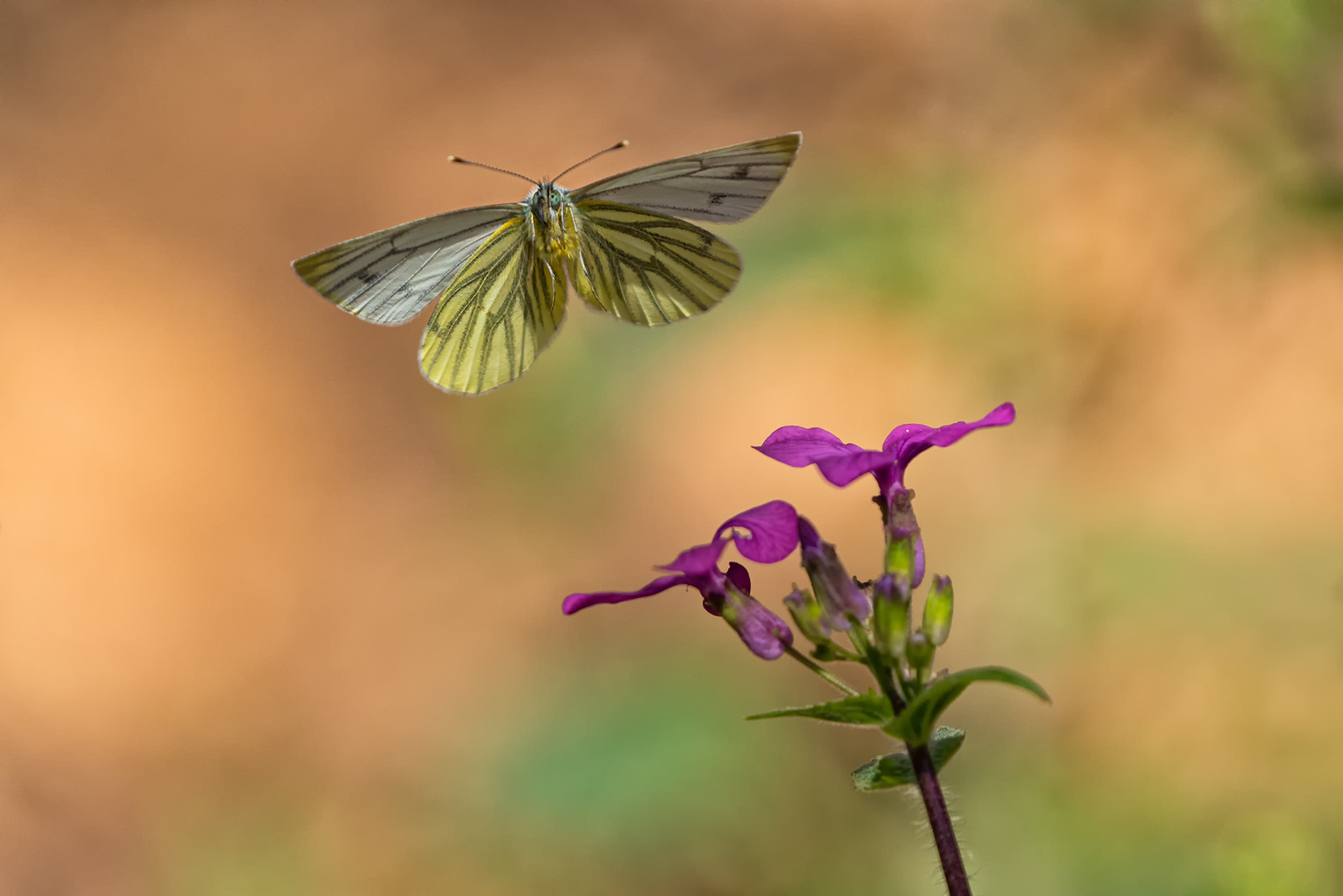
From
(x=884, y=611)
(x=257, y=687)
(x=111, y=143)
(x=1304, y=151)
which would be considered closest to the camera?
(x=884, y=611)

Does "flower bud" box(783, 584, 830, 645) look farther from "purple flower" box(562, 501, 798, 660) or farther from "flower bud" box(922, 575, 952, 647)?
"flower bud" box(922, 575, 952, 647)

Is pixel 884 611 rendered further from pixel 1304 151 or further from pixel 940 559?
pixel 940 559

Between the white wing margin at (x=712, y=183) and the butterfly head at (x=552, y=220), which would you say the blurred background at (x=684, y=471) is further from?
the white wing margin at (x=712, y=183)

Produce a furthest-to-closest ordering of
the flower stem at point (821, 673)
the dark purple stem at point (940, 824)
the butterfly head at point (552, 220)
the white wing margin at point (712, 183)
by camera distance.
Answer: the butterfly head at point (552, 220)
the white wing margin at point (712, 183)
the flower stem at point (821, 673)
the dark purple stem at point (940, 824)

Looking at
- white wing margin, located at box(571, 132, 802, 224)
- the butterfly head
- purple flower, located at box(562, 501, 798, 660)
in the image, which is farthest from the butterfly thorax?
purple flower, located at box(562, 501, 798, 660)

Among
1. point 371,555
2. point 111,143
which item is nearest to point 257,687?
point 371,555

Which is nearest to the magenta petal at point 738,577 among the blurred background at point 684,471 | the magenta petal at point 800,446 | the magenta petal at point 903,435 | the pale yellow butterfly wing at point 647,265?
the magenta petal at point 800,446
